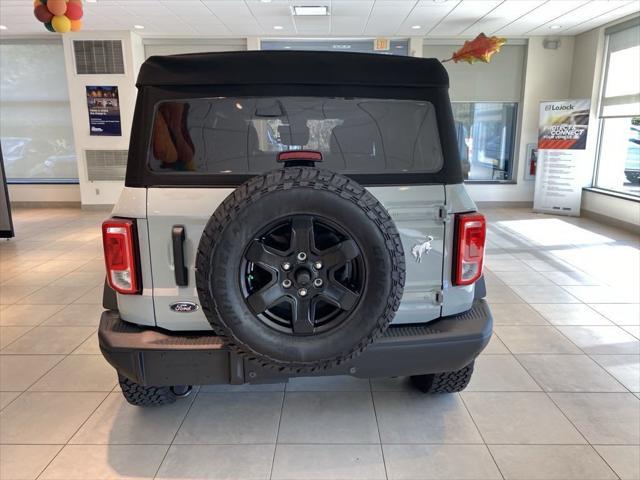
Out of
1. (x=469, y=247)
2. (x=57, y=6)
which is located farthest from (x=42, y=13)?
(x=469, y=247)

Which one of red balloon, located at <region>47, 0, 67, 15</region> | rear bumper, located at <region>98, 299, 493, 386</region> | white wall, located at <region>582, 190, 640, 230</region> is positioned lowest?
white wall, located at <region>582, 190, 640, 230</region>

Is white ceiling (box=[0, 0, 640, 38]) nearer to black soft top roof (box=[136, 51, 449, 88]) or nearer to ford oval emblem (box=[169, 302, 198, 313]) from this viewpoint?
black soft top roof (box=[136, 51, 449, 88])

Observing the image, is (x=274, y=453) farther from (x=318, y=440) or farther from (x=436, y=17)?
(x=436, y=17)

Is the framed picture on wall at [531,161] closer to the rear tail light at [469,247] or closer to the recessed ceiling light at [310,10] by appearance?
the recessed ceiling light at [310,10]

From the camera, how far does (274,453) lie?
2.04 meters

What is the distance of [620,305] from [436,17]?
499cm

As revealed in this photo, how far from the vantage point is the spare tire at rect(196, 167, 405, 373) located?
5.17 feet

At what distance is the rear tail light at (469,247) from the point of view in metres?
1.89

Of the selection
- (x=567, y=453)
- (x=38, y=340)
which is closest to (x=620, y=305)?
(x=567, y=453)

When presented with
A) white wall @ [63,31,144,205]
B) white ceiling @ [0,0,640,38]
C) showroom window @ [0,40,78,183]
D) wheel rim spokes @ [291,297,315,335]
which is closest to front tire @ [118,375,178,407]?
wheel rim spokes @ [291,297,315,335]

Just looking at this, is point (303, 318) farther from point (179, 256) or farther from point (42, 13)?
point (42, 13)

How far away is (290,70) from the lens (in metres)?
1.88

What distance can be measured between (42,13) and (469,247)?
541 centimetres

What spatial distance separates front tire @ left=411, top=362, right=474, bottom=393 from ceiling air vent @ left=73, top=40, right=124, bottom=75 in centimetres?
781
